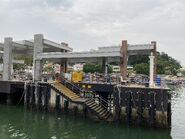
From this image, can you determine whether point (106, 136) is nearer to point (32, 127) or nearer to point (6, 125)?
point (32, 127)

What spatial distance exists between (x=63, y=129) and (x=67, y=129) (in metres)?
0.41

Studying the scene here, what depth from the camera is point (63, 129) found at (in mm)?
28234

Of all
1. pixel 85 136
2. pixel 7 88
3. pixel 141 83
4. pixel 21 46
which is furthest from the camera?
pixel 21 46

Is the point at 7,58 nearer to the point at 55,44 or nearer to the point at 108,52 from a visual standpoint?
the point at 55,44

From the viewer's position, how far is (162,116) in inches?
1090

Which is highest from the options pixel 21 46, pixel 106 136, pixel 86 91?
pixel 21 46

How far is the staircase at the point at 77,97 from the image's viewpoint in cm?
3166

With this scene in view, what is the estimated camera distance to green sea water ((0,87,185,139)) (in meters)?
25.9

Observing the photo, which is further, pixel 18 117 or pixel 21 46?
pixel 21 46

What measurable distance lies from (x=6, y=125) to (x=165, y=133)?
15876 mm

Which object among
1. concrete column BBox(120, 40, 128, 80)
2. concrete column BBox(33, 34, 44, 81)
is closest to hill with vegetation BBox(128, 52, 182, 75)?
concrete column BBox(33, 34, 44, 81)

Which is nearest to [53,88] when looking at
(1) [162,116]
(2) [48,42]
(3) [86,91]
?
(3) [86,91]

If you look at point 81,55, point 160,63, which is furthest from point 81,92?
point 160,63

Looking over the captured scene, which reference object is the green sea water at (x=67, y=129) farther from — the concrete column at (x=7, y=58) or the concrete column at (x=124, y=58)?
the concrete column at (x=7, y=58)
